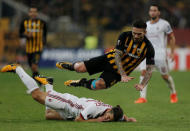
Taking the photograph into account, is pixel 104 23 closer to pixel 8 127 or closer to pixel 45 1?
pixel 45 1

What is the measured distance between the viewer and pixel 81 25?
82.5 ft

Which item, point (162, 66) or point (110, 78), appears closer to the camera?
point (110, 78)

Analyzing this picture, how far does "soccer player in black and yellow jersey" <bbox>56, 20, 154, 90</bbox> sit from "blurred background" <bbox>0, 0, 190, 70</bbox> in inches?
541

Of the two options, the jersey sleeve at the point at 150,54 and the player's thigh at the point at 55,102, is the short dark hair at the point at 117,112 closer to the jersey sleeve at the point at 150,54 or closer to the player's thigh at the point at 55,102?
the player's thigh at the point at 55,102

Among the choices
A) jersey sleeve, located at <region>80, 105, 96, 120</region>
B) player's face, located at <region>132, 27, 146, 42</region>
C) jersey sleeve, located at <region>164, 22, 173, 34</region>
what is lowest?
jersey sleeve, located at <region>80, 105, 96, 120</region>

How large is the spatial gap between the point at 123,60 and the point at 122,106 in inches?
76.4

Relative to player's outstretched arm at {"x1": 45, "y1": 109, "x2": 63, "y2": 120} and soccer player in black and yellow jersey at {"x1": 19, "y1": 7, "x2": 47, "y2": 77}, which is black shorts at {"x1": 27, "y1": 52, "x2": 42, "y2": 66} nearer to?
soccer player in black and yellow jersey at {"x1": 19, "y1": 7, "x2": 47, "y2": 77}

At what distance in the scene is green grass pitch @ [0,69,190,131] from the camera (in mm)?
7152

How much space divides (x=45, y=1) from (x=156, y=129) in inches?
795

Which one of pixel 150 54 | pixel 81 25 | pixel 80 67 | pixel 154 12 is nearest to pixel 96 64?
pixel 80 67

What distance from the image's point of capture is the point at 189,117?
347 inches

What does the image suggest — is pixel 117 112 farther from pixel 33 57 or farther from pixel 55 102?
pixel 33 57

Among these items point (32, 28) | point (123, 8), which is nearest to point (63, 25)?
point (123, 8)

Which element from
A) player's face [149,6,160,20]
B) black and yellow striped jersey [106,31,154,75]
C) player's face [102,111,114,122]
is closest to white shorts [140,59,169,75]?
player's face [149,6,160,20]
